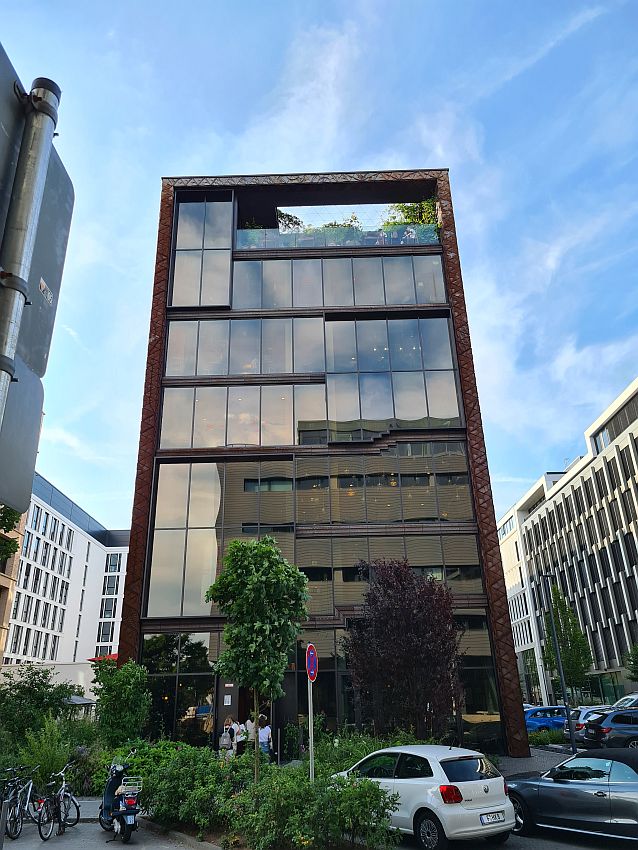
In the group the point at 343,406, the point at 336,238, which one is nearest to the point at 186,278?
the point at 336,238

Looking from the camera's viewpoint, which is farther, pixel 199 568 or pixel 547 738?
pixel 547 738

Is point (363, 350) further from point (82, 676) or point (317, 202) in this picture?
point (82, 676)

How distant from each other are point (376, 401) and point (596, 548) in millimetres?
45062

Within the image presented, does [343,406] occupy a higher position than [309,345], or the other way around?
[309,345]

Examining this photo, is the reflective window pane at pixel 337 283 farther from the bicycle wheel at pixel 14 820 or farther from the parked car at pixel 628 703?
the bicycle wheel at pixel 14 820

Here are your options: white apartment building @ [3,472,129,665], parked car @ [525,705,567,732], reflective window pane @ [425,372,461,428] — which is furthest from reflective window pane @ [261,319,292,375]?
white apartment building @ [3,472,129,665]

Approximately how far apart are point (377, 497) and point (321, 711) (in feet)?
30.3

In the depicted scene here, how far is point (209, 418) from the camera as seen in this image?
97.7 ft

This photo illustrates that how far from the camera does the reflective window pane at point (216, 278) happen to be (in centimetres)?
3197

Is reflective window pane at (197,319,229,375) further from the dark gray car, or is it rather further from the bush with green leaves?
the bush with green leaves

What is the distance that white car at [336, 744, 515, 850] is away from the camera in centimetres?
982

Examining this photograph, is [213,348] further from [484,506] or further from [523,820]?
[523,820]

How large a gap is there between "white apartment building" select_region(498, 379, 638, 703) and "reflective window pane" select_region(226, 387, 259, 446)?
41607 millimetres

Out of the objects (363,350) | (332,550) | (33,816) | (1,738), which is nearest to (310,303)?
(363,350)
